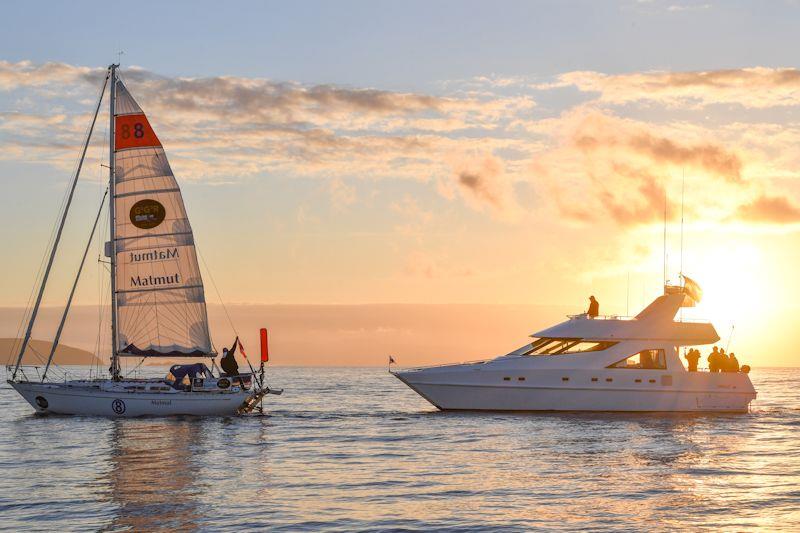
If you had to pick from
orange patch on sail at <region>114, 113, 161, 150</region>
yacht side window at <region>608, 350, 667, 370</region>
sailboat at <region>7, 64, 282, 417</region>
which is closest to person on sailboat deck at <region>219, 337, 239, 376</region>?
sailboat at <region>7, 64, 282, 417</region>

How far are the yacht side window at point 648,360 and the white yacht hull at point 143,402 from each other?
1811 centimetres

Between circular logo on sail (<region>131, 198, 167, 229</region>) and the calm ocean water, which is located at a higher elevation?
circular logo on sail (<region>131, 198, 167, 229</region>)

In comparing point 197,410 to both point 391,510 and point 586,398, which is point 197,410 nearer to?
point 586,398

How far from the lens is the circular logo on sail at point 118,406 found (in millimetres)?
42750

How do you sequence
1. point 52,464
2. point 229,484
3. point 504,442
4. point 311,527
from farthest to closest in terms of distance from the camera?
point 504,442 → point 52,464 → point 229,484 → point 311,527

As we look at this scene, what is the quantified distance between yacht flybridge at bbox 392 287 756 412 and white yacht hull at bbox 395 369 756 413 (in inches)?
1.8

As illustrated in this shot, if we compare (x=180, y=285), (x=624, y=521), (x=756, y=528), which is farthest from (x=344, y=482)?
(x=180, y=285)

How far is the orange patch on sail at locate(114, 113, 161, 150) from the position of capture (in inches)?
1761

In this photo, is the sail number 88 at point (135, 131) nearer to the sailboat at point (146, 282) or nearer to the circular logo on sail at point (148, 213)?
the sailboat at point (146, 282)

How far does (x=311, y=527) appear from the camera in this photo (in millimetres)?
19328

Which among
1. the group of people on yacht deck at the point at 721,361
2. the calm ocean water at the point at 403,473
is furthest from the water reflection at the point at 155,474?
the group of people on yacht deck at the point at 721,361

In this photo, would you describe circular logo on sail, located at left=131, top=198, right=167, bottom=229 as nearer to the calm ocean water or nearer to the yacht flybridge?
the calm ocean water

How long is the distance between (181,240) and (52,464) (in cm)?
1701

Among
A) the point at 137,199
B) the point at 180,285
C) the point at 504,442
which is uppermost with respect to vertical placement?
the point at 137,199
